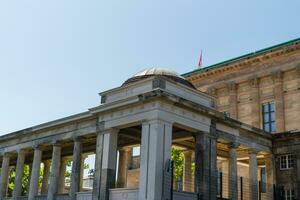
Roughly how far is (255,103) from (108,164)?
928 inches

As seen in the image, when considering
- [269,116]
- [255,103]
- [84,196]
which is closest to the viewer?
[84,196]

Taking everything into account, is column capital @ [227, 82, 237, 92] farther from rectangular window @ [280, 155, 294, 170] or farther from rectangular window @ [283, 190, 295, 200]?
rectangular window @ [283, 190, 295, 200]

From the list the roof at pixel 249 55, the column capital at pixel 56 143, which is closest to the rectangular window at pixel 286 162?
the roof at pixel 249 55

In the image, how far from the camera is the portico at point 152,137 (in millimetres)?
24156

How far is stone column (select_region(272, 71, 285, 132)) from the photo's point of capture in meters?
42.6

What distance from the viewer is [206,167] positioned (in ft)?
88.2

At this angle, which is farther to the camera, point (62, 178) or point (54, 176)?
point (62, 178)

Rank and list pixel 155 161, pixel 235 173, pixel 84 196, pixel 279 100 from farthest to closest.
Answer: pixel 279 100, pixel 235 173, pixel 84 196, pixel 155 161

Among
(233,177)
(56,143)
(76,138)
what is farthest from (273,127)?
(56,143)

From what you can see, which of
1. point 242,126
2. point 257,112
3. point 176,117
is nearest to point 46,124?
point 176,117

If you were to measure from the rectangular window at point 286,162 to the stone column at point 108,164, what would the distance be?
A: 44.8 feet

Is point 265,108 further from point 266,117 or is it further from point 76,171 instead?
point 76,171

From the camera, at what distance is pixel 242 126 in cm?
3055

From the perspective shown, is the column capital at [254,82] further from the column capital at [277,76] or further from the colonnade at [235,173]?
the colonnade at [235,173]
